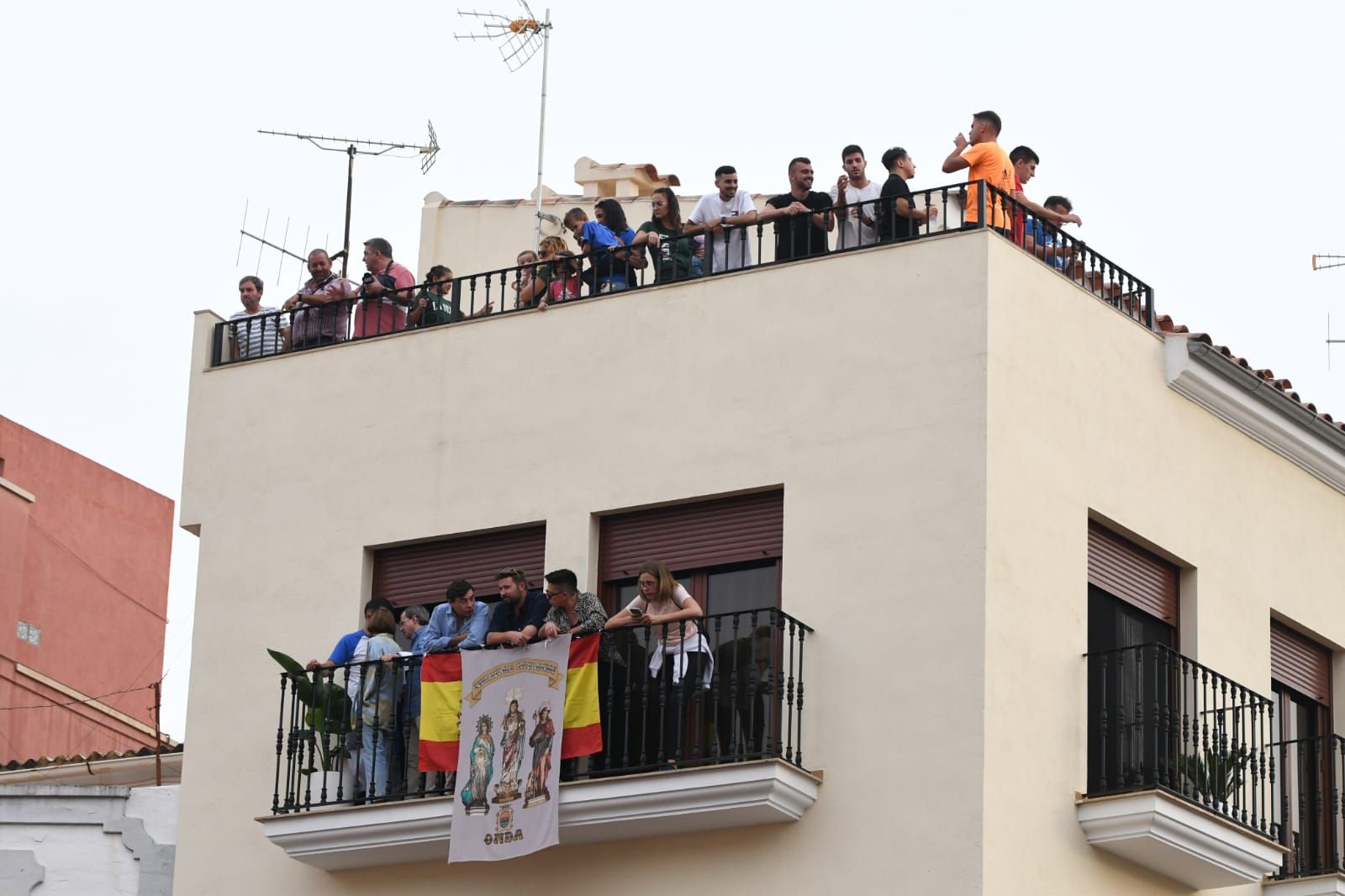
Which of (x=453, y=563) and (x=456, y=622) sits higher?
(x=453, y=563)

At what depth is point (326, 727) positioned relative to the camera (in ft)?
57.5

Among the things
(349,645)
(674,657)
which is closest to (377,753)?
(349,645)

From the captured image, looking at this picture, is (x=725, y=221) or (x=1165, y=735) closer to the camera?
(x=1165, y=735)

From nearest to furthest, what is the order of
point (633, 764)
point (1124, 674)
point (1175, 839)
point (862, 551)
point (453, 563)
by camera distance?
1. point (1175, 839)
2. point (633, 764)
3. point (862, 551)
4. point (1124, 674)
5. point (453, 563)

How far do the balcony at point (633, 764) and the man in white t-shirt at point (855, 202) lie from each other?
8.19 ft

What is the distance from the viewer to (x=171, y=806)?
19500mm

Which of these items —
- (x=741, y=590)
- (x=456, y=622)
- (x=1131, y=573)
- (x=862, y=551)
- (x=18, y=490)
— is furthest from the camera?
(x=18, y=490)

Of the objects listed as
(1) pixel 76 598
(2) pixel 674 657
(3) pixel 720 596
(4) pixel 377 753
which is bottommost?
(4) pixel 377 753

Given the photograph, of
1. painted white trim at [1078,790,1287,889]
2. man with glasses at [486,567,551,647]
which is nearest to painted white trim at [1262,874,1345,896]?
painted white trim at [1078,790,1287,889]

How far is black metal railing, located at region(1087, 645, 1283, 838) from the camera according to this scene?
1667 cm

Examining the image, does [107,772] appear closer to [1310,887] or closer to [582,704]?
[582,704]

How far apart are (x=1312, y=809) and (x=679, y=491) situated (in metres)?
4.66

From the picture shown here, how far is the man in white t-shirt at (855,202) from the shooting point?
17.6 meters

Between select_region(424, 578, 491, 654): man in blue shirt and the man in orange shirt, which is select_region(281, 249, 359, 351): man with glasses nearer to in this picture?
select_region(424, 578, 491, 654): man in blue shirt
